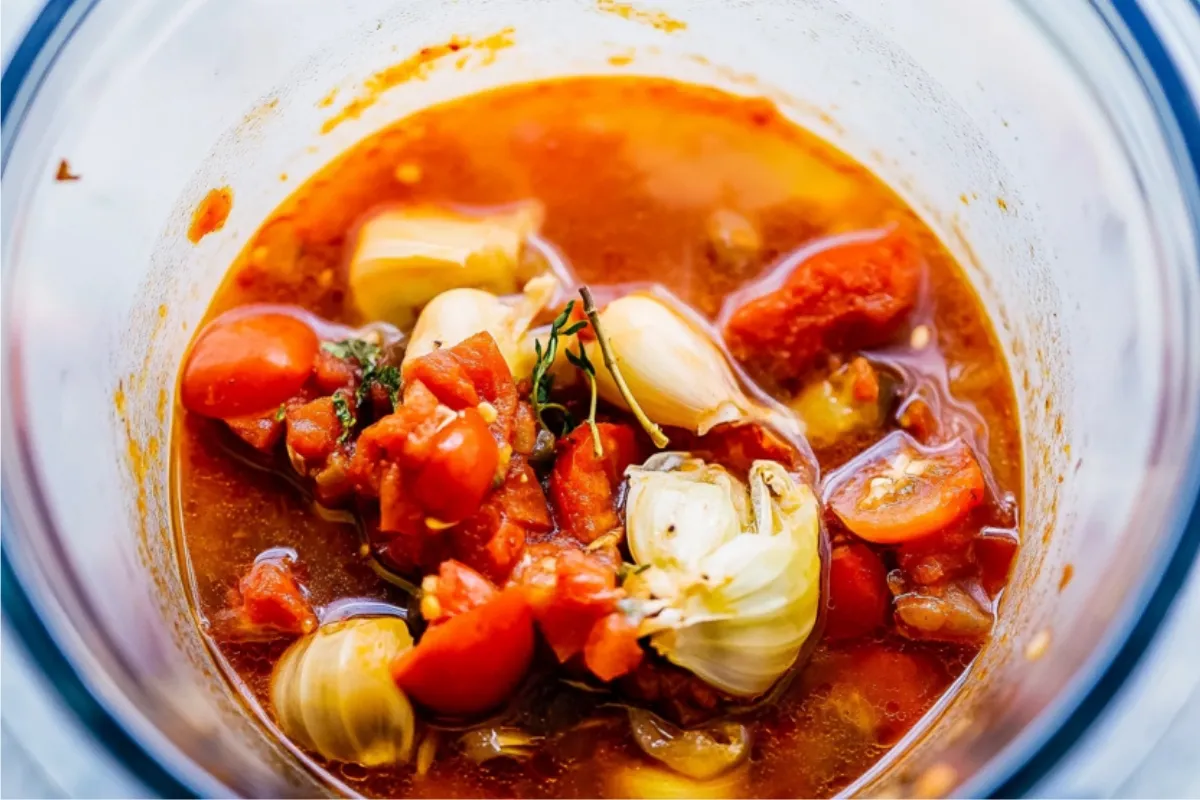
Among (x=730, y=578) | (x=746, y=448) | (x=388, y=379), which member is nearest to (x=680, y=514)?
(x=730, y=578)

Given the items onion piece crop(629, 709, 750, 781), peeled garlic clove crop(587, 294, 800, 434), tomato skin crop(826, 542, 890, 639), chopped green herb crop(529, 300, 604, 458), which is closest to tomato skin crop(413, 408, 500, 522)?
chopped green herb crop(529, 300, 604, 458)

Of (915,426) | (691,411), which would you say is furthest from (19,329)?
(915,426)

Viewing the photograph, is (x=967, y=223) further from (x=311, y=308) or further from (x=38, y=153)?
(x=38, y=153)

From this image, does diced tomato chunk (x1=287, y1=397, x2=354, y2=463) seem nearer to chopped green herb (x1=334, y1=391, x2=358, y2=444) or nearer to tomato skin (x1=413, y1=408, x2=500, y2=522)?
chopped green herb (x1=334, y1=391, x2=358, y2=444)

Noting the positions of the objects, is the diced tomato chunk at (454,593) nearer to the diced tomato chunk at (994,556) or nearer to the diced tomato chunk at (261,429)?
the diced tomato chunk at (261,429)

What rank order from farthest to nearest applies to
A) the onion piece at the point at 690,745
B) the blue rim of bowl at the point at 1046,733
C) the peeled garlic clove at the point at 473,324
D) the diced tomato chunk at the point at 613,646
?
the peeled garlic clove at the point at 473,324
the onion piece at the point at 690,745
the diced tomato chunk at the point at 613,646
the blue rim of bowl at the point at 1046,733

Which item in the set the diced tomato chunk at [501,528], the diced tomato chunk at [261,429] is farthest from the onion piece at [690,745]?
the diced tomato chunk at [261,429]
